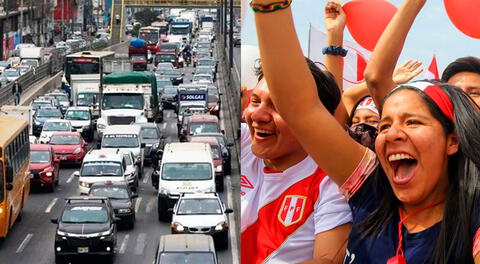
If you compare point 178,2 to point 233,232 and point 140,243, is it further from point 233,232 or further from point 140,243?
point 140,243

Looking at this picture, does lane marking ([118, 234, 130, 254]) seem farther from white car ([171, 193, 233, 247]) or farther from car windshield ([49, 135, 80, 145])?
car windshield ([49, 135, 80, 145])

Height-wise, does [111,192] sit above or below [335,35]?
below

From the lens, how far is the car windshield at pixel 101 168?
115ft

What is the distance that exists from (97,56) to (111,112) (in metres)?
14.1

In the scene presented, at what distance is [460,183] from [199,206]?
25.9 m

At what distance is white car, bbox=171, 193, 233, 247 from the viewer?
28.5 metres

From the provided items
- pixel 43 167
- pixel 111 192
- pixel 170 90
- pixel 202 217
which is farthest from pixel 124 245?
pixel 170 90

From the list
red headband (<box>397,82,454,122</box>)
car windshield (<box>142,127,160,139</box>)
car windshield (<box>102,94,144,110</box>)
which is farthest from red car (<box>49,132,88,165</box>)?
red headband (<box>397,82,454,122</box>)

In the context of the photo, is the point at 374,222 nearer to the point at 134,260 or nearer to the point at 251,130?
the point at 251,130

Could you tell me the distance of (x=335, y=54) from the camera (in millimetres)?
4309

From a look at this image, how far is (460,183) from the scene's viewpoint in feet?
11.7

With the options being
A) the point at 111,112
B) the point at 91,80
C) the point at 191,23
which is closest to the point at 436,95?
the point at 111,112

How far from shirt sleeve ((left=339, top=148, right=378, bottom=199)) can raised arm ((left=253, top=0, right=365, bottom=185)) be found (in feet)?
0.05

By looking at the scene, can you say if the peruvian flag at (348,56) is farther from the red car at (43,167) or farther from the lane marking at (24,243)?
the red car at (43,167)
